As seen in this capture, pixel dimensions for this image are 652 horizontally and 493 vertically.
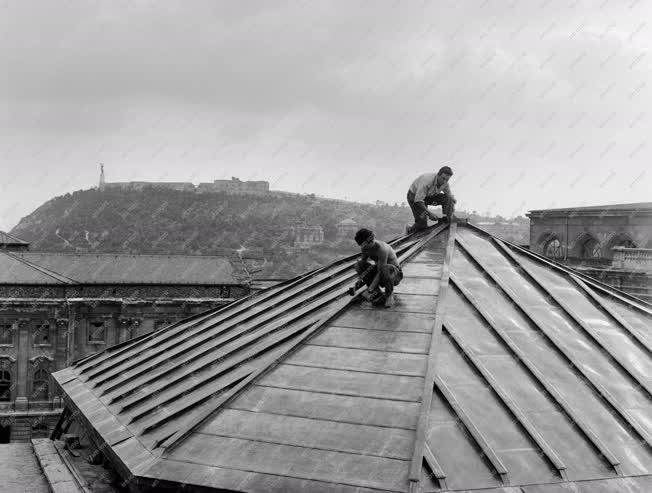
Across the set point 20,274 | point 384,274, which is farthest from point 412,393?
point 20,274

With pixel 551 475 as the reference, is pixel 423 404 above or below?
above

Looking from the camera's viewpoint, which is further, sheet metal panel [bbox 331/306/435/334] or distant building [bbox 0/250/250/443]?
distant building [bbox 0/250/250/443]

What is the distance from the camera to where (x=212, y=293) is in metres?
68.6

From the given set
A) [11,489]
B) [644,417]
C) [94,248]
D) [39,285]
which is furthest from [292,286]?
[94,248]

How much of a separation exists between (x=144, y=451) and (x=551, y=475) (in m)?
5.21

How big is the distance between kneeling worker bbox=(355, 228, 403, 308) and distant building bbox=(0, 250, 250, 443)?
177 ft

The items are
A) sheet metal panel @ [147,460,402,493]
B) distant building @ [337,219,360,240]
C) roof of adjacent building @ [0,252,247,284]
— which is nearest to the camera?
sheet metal panel @ [147,460,402,493]

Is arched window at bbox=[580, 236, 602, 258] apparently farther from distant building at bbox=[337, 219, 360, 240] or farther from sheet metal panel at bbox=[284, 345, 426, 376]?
distant building at bbox=[337, 219, 360, 240]

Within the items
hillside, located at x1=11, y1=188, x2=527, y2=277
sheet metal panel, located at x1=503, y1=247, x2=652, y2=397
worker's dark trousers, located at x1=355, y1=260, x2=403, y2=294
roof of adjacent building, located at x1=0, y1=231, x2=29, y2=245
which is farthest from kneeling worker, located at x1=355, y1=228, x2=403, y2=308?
hillside, located at x1=11, y1=188, x2=527, y2=277

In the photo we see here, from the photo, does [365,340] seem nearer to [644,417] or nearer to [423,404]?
[423,404]

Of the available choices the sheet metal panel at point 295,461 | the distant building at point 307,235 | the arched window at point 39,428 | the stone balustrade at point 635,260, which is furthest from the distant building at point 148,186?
the sheet metal panel at point 295,461

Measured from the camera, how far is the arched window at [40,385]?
2402 inches

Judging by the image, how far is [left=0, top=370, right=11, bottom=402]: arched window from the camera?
6097 centimetres

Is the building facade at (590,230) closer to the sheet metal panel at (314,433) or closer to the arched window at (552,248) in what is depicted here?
the arched window at (552,248)
